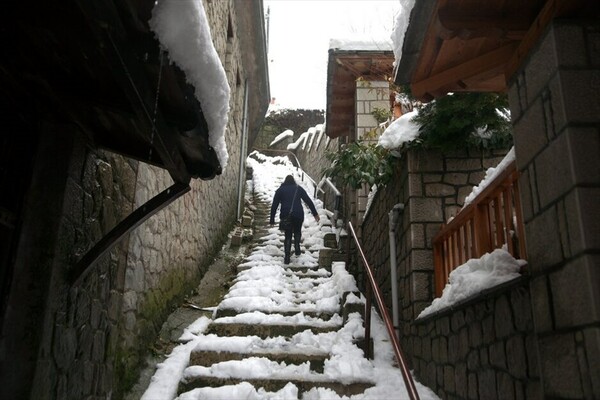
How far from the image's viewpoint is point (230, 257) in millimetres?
7133

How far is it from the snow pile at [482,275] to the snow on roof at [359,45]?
5.23 m

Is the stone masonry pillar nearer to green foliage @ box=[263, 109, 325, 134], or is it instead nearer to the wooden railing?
the wooden railing

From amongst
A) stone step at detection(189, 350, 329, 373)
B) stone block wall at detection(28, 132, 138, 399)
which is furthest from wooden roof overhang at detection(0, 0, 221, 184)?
stone step at detection(189, 350, 329, 373)

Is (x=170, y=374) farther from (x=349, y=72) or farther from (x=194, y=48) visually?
(x=349, y=72)

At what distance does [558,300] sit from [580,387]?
0.97 ft

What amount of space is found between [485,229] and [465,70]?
934 millimetres

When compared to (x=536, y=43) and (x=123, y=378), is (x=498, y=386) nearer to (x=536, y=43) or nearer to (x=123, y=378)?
(x=536, y=43)

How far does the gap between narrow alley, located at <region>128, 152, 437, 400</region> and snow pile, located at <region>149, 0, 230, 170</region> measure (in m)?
2.13

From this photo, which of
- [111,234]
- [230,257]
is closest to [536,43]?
[111,234]

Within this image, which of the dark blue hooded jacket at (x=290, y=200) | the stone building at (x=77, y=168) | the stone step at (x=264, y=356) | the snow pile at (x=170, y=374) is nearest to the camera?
the stone building at (x=77, y=168)

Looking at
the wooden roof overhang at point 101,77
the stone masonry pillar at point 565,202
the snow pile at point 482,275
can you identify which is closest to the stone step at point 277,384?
the snow pile at point 482,275

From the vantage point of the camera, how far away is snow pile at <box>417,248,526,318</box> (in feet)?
7.16

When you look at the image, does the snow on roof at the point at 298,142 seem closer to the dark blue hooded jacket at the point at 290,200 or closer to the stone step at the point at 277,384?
the dark blue hooded jacket at the point at 290,200

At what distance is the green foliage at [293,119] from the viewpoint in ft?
72.5
